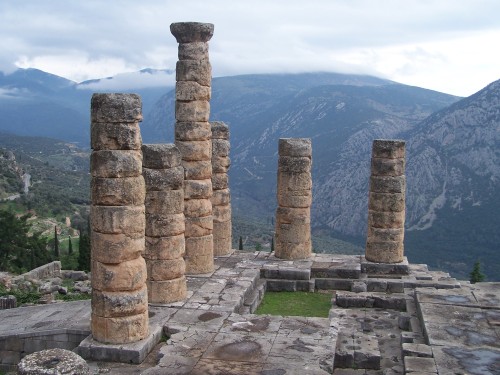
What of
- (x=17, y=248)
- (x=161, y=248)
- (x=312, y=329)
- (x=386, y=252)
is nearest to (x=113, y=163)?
(x=161, y=248)

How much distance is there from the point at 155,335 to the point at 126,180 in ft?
11.2

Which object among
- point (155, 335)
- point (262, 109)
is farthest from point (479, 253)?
point (262, 109)

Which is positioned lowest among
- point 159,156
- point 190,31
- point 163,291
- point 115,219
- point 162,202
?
point 163,291

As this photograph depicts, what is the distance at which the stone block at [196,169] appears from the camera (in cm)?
1825

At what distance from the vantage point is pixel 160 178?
14.9 metres

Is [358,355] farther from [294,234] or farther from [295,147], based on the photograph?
[295,147]

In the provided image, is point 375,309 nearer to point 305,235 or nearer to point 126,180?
point 305,235

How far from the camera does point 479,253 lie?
61.0 m

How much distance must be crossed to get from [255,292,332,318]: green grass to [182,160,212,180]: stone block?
412 cm

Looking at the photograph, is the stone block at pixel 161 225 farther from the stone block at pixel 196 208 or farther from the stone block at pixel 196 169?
the stone block at pixel 196 169

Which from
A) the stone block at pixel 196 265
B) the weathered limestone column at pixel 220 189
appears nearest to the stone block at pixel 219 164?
the weathered limestone column at pixel 220 189

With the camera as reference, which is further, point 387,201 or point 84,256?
point 84,256

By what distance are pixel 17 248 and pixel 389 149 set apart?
1676 centimetres

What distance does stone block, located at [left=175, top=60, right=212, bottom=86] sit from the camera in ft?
59.2
